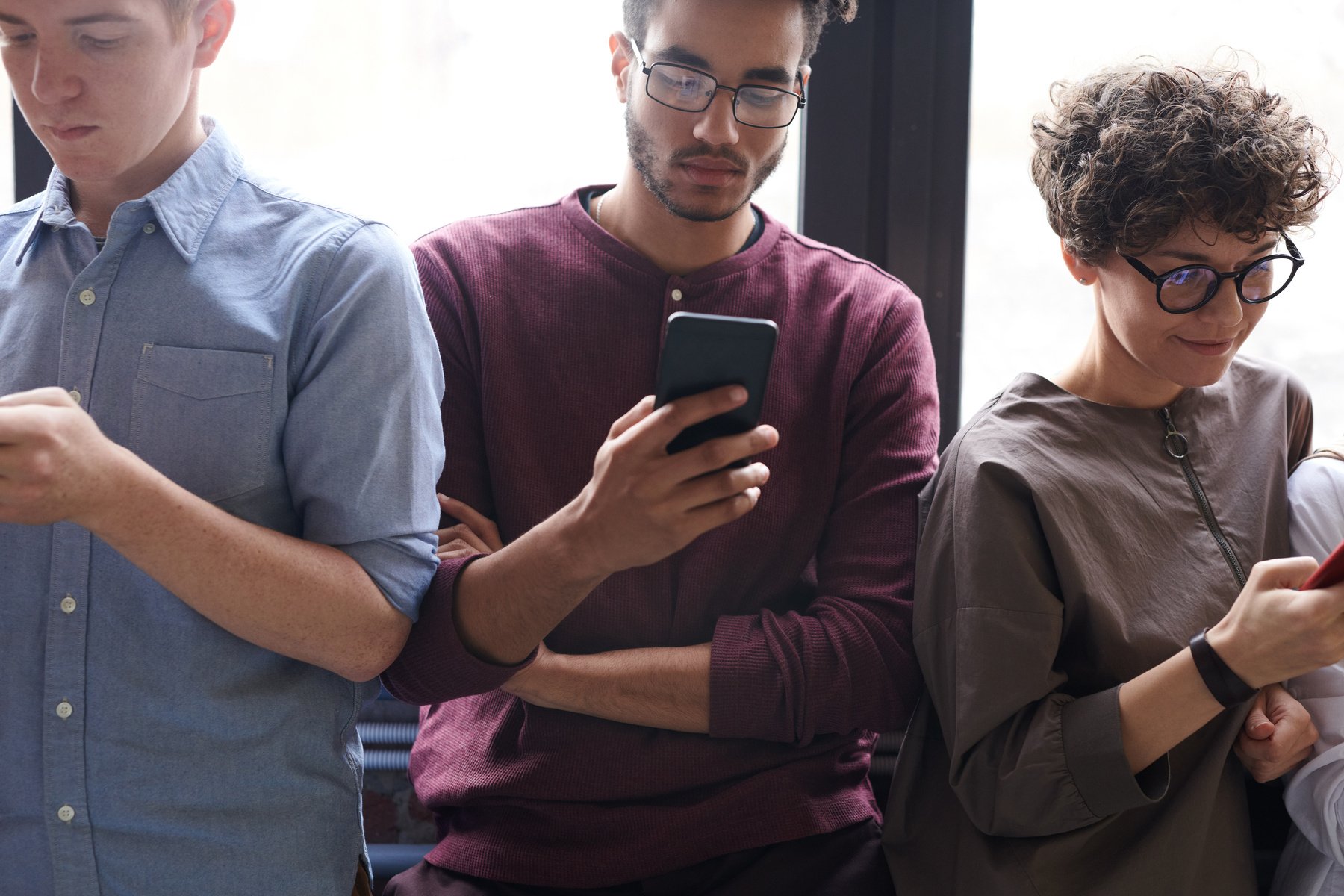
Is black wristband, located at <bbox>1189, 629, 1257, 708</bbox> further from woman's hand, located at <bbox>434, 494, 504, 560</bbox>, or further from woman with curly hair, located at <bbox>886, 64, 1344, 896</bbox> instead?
woman's hand, located at <bbox>434, 494, 504, 560</bbox>

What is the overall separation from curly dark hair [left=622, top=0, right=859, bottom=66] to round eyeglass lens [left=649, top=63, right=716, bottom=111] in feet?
0.26

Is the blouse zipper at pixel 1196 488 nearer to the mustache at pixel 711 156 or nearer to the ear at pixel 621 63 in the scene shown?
the mustache at pixel 711 156

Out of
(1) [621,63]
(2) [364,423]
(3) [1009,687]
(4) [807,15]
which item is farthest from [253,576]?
(4) [807,15]

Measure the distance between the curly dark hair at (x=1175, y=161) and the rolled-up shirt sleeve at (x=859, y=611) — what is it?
0.31 meters

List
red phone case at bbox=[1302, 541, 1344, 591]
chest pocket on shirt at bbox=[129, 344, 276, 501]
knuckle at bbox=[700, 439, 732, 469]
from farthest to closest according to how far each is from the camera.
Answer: red phone case at bbox=[1302, 541, 1344, 591] → chest pocket on shirt at bbox=[129, 344, 276, 501] → knuckle at bbox=[700, 439, 732, 469]

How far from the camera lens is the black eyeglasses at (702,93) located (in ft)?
5.43

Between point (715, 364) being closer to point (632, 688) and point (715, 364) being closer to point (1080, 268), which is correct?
point (632, 688)

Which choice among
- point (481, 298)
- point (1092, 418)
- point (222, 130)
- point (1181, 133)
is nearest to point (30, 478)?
point (222, 130)

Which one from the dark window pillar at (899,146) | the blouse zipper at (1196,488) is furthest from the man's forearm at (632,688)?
the dark window pillar at (899,146)

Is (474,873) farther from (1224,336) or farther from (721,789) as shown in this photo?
(1224,336)

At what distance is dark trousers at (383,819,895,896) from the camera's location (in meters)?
1.56

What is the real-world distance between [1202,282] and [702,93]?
27.4 inches

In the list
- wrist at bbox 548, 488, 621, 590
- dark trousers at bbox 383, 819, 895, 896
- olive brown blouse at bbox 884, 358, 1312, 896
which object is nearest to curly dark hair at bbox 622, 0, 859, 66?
olive brown blouse at bbox 884, 358, 1312, 896

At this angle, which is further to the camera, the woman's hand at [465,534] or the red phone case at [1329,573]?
the woman's hand at [465,534]
